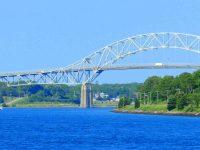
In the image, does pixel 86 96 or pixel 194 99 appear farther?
pixel 86 96

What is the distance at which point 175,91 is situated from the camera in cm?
14550

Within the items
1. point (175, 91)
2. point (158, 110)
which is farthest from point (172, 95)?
point (175, 91)

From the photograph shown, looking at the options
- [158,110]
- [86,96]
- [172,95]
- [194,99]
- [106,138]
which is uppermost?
[86,96]

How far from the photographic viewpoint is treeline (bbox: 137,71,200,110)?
5069 inches

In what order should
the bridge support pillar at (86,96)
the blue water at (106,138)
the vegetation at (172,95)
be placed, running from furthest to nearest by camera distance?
the bridge support pillar at (86,96) → the vegetation at (172,95) → the blue water at (106,138)

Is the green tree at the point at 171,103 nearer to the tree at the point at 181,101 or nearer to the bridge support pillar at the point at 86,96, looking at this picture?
the tree at the point at 181,101

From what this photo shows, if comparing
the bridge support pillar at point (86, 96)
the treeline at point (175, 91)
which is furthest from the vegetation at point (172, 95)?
the bridge support pillar at point (86, 96)

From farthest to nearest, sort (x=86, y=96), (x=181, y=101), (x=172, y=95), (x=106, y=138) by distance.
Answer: (x=86, y=96), (x=172, y=95), (x=181, y=101), (x=106, y=138)

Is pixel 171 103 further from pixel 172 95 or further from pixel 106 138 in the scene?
pixel 106 138

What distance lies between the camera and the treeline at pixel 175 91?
12875 cm

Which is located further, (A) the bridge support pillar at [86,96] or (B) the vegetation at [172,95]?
(A) the bridge support pillar at [86,96]

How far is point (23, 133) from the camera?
79.8 metres

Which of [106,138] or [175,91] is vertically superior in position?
[175,91]

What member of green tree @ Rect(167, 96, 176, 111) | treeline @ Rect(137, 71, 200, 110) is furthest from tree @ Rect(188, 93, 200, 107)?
green tree @ Rect(167, 96, 176, 111)
